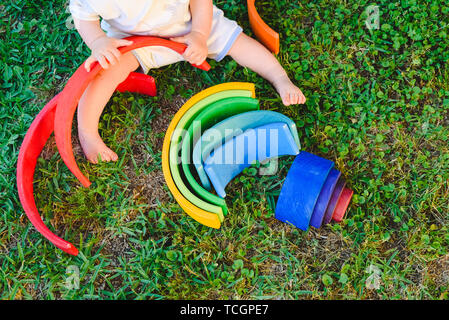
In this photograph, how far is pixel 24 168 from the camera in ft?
6.57

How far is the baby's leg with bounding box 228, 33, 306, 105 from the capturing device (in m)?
2.12

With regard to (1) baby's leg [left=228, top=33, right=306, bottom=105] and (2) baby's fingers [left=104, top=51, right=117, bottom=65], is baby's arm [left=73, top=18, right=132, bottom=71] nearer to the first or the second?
(2) baby's fingers [left=104, top=51, right=117, bottom=65]

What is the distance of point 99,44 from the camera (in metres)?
1.86

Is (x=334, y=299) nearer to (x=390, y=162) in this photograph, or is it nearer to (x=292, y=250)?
(x=292, y=250)

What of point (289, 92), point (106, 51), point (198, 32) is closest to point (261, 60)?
point (289, 92)

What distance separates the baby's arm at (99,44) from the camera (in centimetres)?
184

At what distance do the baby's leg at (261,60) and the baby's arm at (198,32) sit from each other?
21 centimetres

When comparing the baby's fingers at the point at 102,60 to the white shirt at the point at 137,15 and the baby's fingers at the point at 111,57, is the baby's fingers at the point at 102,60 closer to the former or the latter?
the baby's fingers at the point at 111,57

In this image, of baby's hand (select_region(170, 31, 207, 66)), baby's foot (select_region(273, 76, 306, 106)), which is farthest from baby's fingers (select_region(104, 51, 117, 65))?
baby's foot (select_region(273, 76, 306, 106))

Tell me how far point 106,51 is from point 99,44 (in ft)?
0.19

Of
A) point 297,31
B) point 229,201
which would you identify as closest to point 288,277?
point 229,201

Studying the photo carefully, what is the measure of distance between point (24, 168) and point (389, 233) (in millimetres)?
1641
